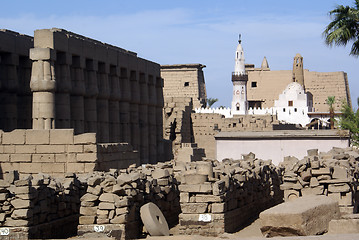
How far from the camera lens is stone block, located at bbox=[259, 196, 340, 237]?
10.9 m

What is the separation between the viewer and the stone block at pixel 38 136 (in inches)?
728

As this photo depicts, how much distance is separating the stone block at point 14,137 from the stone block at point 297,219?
29.0ft

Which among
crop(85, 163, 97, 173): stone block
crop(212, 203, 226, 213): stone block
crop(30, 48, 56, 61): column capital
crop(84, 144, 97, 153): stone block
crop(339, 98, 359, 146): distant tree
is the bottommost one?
crop(212, 203, 226, 213): stone block

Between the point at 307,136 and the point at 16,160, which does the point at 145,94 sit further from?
the point at 16,160

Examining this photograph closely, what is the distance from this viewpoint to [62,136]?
18.5 metres

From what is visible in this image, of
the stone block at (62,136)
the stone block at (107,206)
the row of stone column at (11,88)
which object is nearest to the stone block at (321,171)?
the stone block at (107,206)

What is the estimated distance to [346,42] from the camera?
76.5 ft

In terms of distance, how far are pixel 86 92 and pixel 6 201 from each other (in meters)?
12.5

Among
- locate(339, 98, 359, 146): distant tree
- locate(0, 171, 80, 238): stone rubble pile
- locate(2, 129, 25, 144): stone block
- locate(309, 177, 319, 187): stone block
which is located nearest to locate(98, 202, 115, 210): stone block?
locate(0, 171, 80, 238): stone rubble pile

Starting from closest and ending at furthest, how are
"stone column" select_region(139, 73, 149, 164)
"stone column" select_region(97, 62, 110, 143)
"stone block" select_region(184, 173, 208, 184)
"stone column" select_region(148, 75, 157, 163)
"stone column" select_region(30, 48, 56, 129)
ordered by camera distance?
"stone block" select_region(184, 173, 208, 184)
"stone column" select_region(30, 48, 56, 129)
"stone column" select_region(97, 62, 110, 143)
"stone column" select_region(139, 73, 149, 164)
"stone column" select_region(148, 75, 157, 163)

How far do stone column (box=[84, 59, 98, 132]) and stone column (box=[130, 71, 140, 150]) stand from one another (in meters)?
4.92

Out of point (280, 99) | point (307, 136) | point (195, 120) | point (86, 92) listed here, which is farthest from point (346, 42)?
point (280, 99)

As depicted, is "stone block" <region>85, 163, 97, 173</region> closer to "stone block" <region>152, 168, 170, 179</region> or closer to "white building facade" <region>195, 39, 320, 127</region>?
"stone block" <region>152, 168, 170, 179</region>

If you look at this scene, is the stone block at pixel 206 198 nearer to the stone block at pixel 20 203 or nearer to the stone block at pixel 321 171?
the stone block at pixel 321 171
